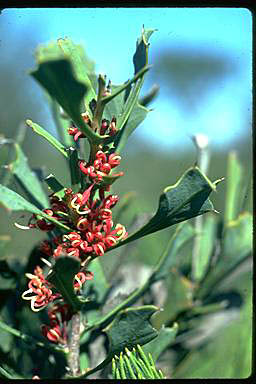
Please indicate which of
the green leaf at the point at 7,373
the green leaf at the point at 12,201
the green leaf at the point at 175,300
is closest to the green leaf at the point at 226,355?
the green leaf at the point at 175,300

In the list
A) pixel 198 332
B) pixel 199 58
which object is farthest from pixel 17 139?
pixel 199 58

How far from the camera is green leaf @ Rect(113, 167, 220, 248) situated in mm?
317

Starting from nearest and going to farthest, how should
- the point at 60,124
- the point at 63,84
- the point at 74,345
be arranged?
the point at 63,84, the point at 74,345, the point at 60,124

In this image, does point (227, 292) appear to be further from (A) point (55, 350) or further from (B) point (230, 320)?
(A) point (55, 350)

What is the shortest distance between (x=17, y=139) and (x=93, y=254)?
0.19m

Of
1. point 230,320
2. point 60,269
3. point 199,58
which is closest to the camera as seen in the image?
point 60,269

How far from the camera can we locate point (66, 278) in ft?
1.08

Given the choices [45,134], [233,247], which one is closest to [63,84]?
[45,134]

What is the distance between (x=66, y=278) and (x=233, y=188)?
296 millimetres

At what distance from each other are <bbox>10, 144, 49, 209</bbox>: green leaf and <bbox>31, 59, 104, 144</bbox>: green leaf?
139mm

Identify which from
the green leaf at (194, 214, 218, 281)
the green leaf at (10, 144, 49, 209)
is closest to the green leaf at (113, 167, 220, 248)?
the green leaf at (10, 144, 49, 209)

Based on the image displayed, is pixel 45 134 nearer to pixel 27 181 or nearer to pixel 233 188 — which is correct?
pixel 27 181

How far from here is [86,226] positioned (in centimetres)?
35

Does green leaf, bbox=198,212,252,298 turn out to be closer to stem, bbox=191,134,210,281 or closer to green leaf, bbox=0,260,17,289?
stem, bbox=191,134,210,281
